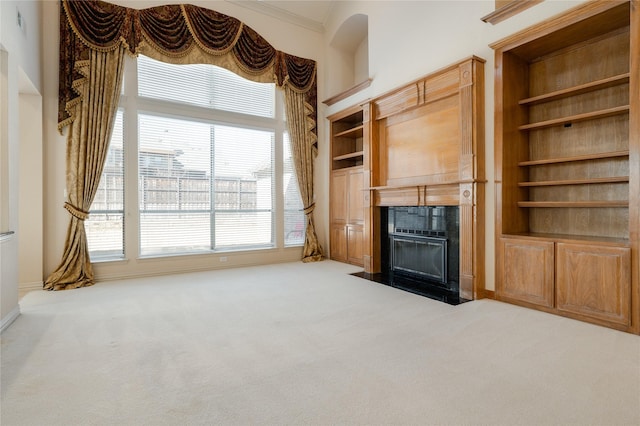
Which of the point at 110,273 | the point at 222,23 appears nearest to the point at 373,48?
the point at 222,23

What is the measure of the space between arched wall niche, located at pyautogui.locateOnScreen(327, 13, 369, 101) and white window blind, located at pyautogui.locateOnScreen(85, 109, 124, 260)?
3944mm

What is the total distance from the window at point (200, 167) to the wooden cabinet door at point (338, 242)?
624 mm

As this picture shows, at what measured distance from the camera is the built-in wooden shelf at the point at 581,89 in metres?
3.04

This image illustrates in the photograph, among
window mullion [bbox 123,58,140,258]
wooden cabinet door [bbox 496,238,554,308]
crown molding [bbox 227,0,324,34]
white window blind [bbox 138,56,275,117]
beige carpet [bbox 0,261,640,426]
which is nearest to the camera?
beige carpet [bbox 0,261,640,426]

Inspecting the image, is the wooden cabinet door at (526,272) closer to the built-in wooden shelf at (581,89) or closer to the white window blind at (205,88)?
the built-in wooden shelf at (581,89)

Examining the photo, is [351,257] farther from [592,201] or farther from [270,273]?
[592,201]

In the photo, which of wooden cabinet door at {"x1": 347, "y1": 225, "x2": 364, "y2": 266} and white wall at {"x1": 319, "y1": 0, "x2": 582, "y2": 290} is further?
wooden cabinet door at {"x1": 347, "y1": 225, "x2": 364, "y2": 266}

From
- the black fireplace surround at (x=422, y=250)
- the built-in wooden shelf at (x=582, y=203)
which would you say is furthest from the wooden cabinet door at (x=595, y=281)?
the black fireplace surround at (x=422, y=250)

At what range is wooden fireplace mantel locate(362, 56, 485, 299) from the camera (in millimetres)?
3922

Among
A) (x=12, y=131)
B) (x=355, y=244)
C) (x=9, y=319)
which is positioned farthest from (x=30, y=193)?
(x=355, y=244)

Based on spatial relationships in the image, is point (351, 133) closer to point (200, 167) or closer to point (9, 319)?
point (200, 167)

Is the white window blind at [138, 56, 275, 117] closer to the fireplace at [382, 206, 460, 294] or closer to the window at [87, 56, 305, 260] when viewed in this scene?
the window at [87, 56, 305, 260]

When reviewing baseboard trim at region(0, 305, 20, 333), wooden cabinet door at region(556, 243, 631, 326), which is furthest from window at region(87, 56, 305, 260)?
wooden cabinet door at region(556, 243, 631, 326)

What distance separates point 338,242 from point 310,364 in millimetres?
4290
